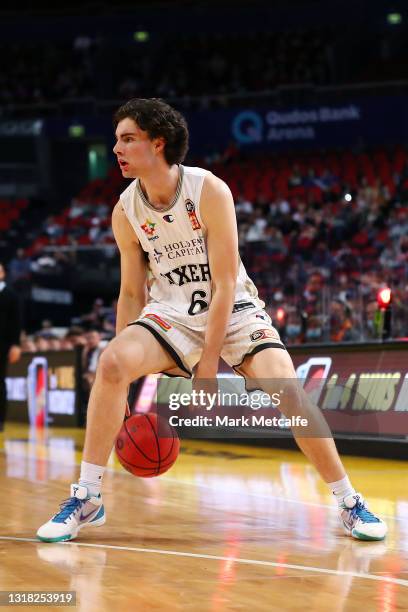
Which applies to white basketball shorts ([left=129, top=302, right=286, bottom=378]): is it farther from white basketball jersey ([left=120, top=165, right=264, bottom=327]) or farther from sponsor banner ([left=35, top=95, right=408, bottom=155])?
sponsor banner ([left=35, top=95, right=408, bottom=155])

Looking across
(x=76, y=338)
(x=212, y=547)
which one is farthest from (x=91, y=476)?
(x=76, y=338)

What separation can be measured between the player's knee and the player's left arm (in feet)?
1.28

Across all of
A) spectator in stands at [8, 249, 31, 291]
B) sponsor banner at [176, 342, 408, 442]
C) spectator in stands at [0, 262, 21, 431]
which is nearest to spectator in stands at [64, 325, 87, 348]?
spectator in stands at [0, 262, 21, 431]

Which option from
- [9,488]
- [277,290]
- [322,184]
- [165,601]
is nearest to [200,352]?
[165,601]

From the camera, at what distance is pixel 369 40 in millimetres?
33250

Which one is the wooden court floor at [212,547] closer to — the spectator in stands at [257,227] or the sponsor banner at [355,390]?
the sponsor banner at [355,390]

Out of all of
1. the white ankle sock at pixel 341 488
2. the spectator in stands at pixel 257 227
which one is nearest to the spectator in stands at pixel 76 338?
the spectator in stands at pixel 257 227

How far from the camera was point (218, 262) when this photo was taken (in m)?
5.53

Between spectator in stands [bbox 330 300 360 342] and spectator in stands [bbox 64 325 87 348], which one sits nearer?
spectator in stands [bbox 330 300 360 342]

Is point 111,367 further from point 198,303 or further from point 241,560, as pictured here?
point 241,560

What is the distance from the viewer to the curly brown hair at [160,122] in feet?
18.3

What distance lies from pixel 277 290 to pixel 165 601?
1437cm

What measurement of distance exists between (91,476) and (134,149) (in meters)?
1.68

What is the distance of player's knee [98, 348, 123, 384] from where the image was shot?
5.35 m
